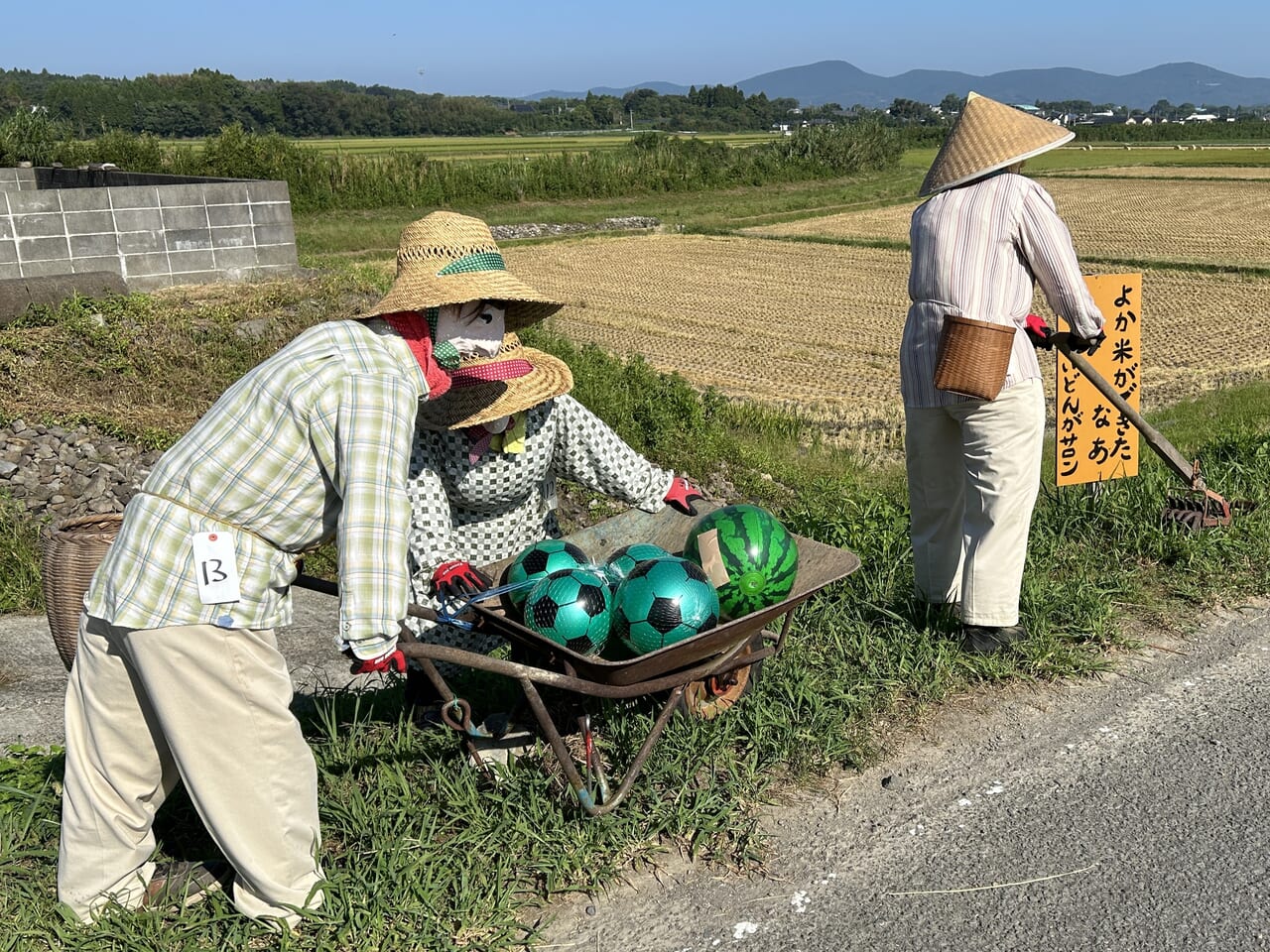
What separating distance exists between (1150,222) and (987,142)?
27744mm

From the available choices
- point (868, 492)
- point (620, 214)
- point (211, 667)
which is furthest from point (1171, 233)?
point (211, 667)

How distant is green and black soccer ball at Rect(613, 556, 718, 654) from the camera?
3.44 meters

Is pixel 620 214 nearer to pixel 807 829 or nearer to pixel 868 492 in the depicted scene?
pixel 868 492

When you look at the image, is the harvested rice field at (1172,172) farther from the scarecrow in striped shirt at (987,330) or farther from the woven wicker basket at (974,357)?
the woven wicker basket at (974,357)

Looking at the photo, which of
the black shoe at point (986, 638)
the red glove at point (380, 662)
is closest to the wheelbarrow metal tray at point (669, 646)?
the red glove at point (380, 662)

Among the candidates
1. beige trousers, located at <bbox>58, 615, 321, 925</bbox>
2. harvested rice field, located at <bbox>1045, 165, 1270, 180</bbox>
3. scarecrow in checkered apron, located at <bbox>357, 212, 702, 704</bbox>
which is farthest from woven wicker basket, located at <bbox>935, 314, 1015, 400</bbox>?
harvested rice field, located at <bbox>1045, 165, 1270, 180</bbox>

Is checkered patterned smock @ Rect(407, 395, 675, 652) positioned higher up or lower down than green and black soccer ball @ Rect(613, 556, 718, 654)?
higher up

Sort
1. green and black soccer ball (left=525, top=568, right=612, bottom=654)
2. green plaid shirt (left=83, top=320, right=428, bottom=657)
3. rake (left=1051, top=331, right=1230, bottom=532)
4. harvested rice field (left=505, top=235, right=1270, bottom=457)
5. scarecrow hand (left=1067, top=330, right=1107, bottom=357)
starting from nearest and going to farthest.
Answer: green plaid shirt (left=83, top=320, right=428, bottom=657), green and black soccer ball (left=525, top=568, right=612, bottom=654), scarecrow hand (left=1067, top=330, right=1107, bottom=357), rake (left=1051, top=331, right=1230, bottom=532), harvested rice field (left=505, top=235, right=1270, bottom=457)

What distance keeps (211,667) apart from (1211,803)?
316 cm

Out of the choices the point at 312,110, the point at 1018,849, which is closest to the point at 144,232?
the point at 1018,849

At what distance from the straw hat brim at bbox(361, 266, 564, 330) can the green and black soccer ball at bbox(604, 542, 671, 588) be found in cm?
92

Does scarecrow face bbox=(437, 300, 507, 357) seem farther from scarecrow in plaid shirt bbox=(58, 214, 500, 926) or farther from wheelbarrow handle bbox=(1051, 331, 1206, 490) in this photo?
wheelbarrow handle bbox=(1051, 331, 1206, 490)

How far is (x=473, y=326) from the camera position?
126 inches

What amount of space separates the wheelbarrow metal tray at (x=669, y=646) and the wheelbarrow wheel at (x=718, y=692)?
0.37 meters
